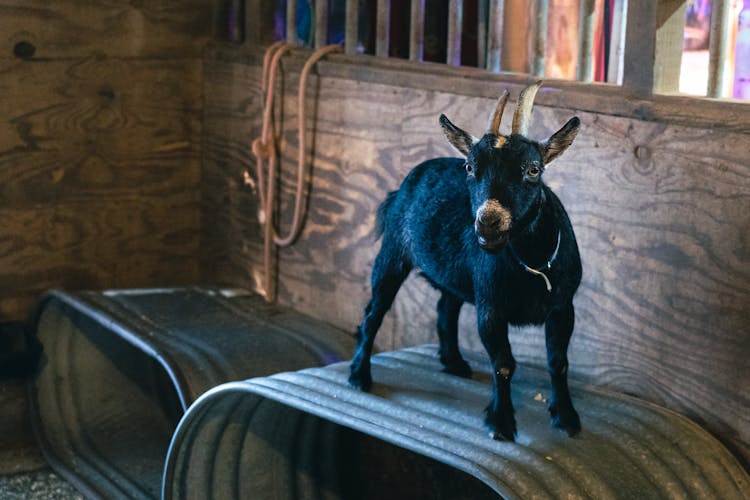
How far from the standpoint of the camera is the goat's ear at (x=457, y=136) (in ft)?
7.19

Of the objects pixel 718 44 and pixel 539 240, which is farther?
pixel 718 44

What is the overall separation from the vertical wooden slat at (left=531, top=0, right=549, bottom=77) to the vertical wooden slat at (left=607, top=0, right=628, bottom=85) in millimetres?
291

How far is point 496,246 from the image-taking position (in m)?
2.05

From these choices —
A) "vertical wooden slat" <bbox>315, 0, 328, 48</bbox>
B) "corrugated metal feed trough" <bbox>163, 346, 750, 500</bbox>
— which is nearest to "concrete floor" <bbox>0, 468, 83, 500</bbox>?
"corrugated metal feed trough" <bbox>163, 346, 750, 500</bbox>

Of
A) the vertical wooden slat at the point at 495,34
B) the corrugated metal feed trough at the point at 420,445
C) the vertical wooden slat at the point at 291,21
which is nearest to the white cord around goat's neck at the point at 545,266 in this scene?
the corrugated metal feed trough at the point at 420,445

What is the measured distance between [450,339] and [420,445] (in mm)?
524

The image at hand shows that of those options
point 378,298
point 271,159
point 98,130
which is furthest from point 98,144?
point 378,298

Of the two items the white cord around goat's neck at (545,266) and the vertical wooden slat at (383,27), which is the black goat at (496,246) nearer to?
the white cord around goat's neck at (545,266)

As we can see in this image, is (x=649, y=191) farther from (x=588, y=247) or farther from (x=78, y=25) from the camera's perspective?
(x=78, y=25)

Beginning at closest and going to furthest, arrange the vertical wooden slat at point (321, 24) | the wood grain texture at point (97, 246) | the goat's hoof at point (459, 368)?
1. the goat's hoof at point (459, 368)
2. the vertical wooden slat at point (321, 24)
3. the wood grain texture at point (97, 246)

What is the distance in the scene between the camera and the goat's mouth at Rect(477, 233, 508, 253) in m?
2.05

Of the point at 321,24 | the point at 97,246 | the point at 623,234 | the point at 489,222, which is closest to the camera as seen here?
the point at 489,222

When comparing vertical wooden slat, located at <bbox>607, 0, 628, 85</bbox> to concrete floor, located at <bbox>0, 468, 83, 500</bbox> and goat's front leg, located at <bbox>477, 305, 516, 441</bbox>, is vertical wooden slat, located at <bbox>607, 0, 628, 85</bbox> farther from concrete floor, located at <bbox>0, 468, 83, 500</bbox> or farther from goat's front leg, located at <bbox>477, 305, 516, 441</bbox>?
concrete floor, located at <bbox>0, 468, 83, 500</bbox>

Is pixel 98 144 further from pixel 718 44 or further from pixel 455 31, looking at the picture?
pixel 718 44
